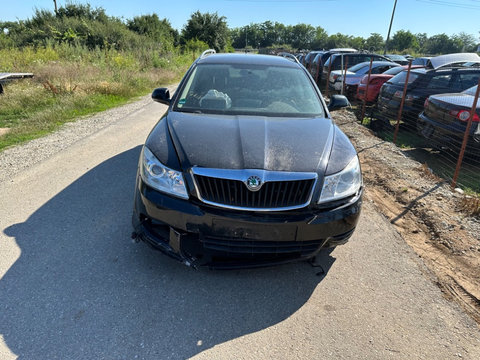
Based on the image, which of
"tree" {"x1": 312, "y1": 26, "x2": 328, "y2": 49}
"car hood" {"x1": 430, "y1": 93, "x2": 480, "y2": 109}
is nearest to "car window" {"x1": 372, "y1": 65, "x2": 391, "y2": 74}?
"car hood" {"x1": 430, "y1": 93, "x2": 480, "y2": 109}

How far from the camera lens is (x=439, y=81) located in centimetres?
770

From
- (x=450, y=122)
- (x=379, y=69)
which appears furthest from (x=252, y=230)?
(x=379, y=69)

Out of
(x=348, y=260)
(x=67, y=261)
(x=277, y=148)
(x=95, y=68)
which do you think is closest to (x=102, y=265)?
(x=67, y=261)

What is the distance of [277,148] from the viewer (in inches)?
102

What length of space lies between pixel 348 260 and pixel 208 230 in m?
1.46

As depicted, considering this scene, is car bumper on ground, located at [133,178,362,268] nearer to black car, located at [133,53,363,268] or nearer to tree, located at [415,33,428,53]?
black car, located at [133,53,363,268]

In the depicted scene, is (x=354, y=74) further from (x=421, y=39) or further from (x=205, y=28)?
(x=421, y=39)

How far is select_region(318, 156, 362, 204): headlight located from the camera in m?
2.41

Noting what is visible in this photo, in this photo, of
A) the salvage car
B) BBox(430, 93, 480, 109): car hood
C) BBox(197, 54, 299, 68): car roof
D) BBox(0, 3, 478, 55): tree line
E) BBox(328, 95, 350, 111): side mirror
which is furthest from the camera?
BBox(0, 3, 478, 55): tree line

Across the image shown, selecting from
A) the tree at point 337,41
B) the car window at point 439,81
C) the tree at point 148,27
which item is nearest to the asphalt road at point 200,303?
the car window at point 439,81

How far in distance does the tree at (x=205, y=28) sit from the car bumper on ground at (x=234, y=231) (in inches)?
1667

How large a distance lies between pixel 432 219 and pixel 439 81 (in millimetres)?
5442

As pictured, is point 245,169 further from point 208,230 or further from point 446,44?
point 446,44

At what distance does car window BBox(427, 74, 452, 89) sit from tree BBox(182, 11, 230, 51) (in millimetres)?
37555
